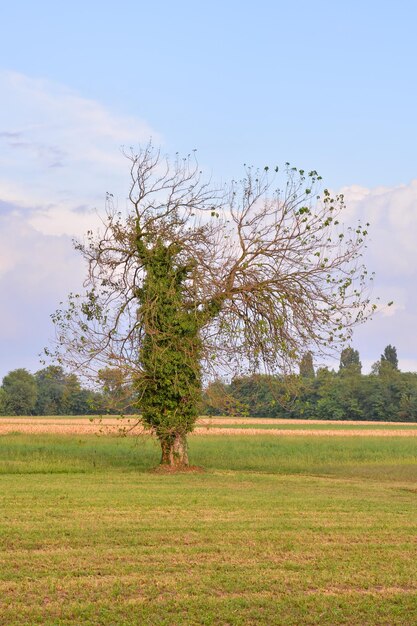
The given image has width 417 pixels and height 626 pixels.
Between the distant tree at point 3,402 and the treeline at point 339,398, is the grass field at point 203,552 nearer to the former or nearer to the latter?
the treeline at point 339,398

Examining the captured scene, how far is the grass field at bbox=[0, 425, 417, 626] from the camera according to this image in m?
10.4

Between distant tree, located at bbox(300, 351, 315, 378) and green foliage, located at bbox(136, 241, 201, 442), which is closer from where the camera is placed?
green foliage, located at bbox(136, 241, 201, 442)

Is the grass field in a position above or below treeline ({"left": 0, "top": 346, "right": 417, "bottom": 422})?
below

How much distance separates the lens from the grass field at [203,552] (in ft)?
34.2

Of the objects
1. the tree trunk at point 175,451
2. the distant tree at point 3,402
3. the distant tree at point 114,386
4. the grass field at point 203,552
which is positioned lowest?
the grass field at point 203,552

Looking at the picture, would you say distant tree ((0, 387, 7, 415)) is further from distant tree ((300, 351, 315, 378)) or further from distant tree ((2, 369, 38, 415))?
distant tree ((300, 351, 315, 378))

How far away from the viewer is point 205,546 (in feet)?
46.4

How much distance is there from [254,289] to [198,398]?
4.54 m

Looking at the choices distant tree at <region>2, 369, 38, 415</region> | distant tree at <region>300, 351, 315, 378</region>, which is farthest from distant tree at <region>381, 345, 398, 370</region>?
distant tree at <region>300, 351, 315, 378</region>

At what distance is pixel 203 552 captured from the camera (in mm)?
13672

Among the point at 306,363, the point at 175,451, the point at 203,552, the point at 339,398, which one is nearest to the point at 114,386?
the point at 175,451

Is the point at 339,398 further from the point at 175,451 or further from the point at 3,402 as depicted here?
the point at 175,451

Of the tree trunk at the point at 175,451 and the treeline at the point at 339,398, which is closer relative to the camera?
the tree trunk at the point at 175,451

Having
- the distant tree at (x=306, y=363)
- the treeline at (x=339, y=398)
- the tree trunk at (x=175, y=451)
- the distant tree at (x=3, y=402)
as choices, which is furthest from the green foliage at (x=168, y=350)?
the distant tree at (x=3, y=402)
